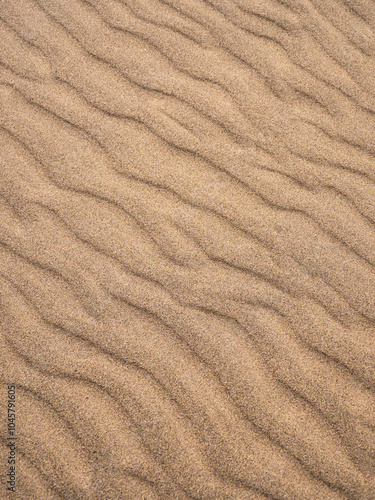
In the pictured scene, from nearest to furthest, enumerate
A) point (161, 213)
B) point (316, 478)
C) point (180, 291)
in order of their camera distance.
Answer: point (316, 478), point (180, 291), point (161, 213)

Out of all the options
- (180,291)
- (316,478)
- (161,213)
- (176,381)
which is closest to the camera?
(316,478)

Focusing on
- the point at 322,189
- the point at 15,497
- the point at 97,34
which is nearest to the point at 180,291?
the point at 322,189

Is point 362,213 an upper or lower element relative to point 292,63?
lower

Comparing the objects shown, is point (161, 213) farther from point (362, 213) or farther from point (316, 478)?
point (316, 478)

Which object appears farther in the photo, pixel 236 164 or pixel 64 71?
pixel 64 71

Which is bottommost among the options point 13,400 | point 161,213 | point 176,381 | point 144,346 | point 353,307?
point 13,400

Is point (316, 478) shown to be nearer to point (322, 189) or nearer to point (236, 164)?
point (322, 189)
